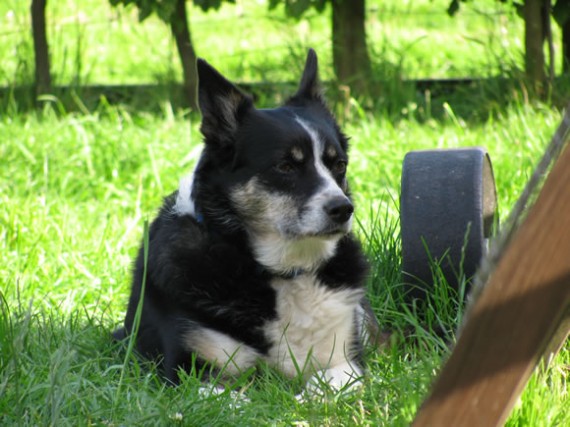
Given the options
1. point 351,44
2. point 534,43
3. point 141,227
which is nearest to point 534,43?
point 534,43

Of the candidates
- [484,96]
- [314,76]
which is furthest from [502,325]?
[484,96]

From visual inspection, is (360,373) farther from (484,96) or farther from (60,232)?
(484,96)

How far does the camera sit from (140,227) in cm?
454

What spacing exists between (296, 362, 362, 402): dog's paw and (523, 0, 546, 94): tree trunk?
360 centimetres

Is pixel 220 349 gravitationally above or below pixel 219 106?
below

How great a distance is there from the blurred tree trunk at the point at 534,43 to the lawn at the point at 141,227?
0.52ft

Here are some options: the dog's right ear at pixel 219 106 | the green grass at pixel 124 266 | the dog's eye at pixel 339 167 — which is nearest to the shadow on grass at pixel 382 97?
the green grass at pixel 124 266

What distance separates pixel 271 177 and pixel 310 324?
50 cm

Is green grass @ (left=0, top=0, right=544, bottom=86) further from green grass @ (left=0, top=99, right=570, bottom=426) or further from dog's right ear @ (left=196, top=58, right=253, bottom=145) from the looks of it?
dog's right ear @ (left=196, top=58, right=253, bottom=145)

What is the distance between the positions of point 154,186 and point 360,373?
251cm

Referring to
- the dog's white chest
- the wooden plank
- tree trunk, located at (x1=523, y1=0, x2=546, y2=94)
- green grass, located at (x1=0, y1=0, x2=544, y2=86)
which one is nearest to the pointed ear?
the dog's white chest

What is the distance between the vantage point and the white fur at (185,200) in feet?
10.1

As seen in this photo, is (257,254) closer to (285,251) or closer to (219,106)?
(285,251)

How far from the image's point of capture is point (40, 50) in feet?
21.7
